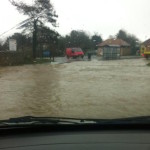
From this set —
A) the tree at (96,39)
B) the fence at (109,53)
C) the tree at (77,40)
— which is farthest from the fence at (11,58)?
the tree at (96,39)

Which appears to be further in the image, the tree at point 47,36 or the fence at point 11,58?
the tree at point 47,36

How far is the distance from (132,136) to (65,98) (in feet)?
25.7

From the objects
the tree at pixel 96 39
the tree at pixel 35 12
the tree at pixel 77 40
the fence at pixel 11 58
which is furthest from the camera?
the tree at pixel 96 39

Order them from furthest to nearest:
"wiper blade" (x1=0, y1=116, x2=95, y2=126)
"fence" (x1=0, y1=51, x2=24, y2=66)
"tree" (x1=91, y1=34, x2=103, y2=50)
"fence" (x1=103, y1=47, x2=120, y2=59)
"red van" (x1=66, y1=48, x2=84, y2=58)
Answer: "tree" (x1=91, y1=34, x2=103, y2=50)
"fence" (x1=103, y1=47, x2=120, y2=59)
"red van" (x1=66, y1=48, x2=84, y2=58)
"fence" (x1=0, y1=51, x2=24, y2=66)
"wiper blade" (x1=0, y1=116, x2=95, y2=126)

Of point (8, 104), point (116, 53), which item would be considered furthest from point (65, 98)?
point (116, 53)

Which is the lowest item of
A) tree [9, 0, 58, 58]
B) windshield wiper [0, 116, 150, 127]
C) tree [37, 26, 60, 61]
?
windshield wiper [0, 116, 150, 127]

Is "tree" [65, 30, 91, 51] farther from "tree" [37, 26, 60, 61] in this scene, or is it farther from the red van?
"tree" [37, 26, 60, 61]

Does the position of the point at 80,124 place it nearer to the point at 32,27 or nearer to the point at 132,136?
the point at 132,136

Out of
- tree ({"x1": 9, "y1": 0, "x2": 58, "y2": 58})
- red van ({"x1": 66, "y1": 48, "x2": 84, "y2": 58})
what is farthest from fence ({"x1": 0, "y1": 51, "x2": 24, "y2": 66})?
red van ({"x1": 66, "y1": 48, "x2": 84, "y2": 58})

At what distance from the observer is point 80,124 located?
3.33 meters

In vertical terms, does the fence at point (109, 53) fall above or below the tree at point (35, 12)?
below

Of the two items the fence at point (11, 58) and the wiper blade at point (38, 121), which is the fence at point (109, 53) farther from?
the wiper blade at point (38, 121)

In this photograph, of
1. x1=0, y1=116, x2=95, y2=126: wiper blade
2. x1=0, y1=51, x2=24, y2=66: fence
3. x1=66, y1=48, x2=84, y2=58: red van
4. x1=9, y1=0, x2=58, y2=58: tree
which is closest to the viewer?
x1=0, y1=116, x2=95, y2=126: wiper blade

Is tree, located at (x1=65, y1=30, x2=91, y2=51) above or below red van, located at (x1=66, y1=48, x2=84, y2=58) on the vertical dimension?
above
